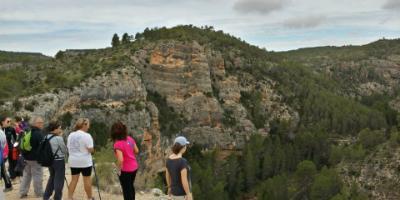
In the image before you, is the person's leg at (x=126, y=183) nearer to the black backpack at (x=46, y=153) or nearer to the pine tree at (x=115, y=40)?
the black backpack at (x=46, y=153)

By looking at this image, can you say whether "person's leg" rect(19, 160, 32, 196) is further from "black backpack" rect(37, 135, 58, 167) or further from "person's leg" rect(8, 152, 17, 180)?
"person's leg" rect(8, 152, 17, 180)

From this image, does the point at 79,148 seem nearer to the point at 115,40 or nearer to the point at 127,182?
the point at 127,182

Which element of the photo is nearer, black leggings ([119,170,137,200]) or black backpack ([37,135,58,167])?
black leggings ([119,170,137,200])

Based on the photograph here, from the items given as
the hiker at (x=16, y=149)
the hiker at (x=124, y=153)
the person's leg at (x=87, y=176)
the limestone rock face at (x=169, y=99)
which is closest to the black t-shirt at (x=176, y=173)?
the hiker at (x=124, y=153)

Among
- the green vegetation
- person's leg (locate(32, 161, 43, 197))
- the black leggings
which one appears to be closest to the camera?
the black leggings

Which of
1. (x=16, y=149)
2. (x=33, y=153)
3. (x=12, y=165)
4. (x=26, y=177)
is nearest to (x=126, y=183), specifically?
(x=33, y=153)

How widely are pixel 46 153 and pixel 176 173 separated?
3568mm

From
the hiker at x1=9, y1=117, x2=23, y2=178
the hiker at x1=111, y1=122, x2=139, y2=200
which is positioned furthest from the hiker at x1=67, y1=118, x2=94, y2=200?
the hiker at x1=9, y1=117, x2=23, y2=178

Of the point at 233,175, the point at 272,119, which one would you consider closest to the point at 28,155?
the point at 233,175

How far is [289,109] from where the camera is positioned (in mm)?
97250

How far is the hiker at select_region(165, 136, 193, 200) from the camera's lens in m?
8.73

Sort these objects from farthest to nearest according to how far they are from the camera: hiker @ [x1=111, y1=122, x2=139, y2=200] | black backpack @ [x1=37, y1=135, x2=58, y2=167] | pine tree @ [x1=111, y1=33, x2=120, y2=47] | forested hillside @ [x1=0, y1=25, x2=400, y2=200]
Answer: pine tree @ [x1=111, y1=33, x2=120, y2=47] < forested hillside @ [x1=0, y1=25, x2=400, y2=200] < black backpack @ [x1=37, y1=135, x2=58, y2=167] < hiker @ [x1=111, y1=122, x2=139, y2=200]

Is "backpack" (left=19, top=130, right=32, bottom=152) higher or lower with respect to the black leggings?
higher

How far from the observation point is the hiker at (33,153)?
1134 cm
